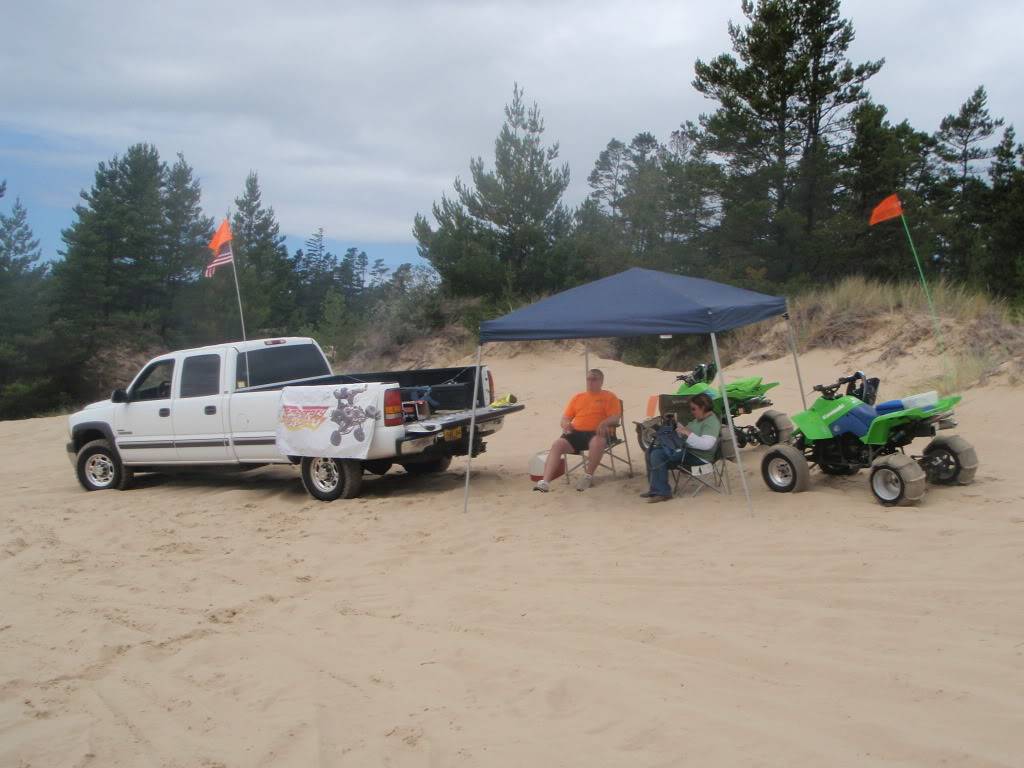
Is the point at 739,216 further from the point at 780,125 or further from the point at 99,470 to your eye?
the point at 99,470

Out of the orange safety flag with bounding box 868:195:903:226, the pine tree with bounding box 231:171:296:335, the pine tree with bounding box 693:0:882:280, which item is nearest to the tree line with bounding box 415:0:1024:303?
the pine tree with bounding box 693:0:882:280

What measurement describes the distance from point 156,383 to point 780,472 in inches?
Answer: 299

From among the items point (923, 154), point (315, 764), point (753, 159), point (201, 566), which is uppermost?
point (923, 154)

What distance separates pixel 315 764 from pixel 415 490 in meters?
6.39

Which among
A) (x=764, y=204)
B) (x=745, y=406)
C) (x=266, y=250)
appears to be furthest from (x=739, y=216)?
(x=266, y=250)

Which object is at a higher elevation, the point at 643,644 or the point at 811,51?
the point at 811,51

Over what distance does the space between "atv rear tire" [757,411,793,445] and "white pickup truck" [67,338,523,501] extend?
3198 millimetres

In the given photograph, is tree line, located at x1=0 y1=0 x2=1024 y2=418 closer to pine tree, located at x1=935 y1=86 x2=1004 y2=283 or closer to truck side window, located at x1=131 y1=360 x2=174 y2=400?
pine tree, located at x1=935 y1=86 x2=1004 y2=283

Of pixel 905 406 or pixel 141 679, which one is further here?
pixel 905 406

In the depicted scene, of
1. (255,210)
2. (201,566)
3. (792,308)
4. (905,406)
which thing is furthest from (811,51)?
(255,210)

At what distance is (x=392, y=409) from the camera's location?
876 centimetres

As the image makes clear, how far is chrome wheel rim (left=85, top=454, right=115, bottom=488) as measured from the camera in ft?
35.5

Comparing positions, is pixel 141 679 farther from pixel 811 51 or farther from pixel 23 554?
pixel 811 51

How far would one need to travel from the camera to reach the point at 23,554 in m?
7.33
